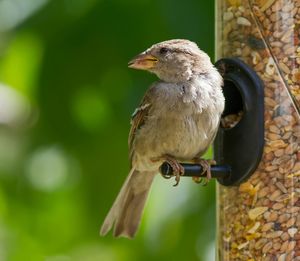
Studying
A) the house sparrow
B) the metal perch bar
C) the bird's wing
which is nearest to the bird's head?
the house sparrow

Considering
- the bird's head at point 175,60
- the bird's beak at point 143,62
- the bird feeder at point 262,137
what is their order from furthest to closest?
the bird's head at point 175,60, the bird's beak at point 143,62, the bird feeder at point 262,137

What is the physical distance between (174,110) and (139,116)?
196 millimetres

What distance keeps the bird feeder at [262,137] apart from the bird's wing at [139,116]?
467 mm

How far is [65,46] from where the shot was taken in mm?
6773

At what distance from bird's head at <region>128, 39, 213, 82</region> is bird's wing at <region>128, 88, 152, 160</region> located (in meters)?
0.18

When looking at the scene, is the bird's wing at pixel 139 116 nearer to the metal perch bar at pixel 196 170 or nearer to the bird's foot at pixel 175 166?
the bird's foot at pixel 175 166

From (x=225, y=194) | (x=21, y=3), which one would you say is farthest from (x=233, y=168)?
(x=21, y=3)

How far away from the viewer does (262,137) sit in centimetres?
631

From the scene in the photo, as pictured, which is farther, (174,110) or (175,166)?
Result: (174,110)

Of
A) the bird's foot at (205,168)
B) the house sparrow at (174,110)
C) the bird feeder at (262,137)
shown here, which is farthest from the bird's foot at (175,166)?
the bird feeder at (262,137)

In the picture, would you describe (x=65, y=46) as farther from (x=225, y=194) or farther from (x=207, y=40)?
(x=225, y=194)

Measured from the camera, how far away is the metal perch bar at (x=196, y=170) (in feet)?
21.0

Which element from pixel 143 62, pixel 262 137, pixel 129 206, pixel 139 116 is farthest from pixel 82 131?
pixel 262 137

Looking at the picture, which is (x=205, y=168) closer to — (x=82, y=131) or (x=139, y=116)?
(x=139, y=116)
